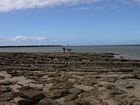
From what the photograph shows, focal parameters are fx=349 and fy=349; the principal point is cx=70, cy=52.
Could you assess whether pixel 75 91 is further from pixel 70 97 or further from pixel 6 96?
pixel 6 96

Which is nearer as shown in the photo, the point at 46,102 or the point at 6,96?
the point at 46,102

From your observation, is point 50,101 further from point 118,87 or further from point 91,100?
point 118,87

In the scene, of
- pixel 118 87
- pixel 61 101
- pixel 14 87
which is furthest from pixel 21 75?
pixel 61 101

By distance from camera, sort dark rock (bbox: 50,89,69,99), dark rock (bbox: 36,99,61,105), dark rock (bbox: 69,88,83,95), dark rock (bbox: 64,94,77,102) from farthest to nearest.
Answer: dark rock (bbox: 69,88,83,95) < dark rock (bbox: 50,89,69,99) < dark rock (bbox: 64,94,77,102) < dark rock (bbox: 36,99,61,105)

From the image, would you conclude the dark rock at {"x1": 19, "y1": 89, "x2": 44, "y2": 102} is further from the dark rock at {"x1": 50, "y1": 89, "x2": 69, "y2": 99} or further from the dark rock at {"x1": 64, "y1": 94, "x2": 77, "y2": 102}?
the dark rock at {"x1": 64, "y1": 94, "x2": 77, "y2": 102}

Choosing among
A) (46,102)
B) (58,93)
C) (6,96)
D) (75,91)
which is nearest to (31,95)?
(46,102)

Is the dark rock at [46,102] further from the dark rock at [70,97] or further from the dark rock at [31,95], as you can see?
the dark rock at [70,97]

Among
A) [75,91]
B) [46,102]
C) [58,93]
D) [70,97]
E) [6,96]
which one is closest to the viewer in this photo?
[46,102]

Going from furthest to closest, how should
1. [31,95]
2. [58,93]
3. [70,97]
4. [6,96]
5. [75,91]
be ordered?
[75,91]
[58,93]
[70,97]
[6,96]
[31,95]

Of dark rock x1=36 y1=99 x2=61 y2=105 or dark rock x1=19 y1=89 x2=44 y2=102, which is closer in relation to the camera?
dark rock x1=36 y1=99 x2=61 y2=105

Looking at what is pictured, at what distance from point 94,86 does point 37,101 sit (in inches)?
203

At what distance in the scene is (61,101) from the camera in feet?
46.0

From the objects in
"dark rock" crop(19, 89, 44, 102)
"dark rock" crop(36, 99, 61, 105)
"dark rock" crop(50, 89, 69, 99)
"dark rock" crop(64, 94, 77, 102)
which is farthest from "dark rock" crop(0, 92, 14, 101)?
"dark rock" crop(64, 94, 77, 102)

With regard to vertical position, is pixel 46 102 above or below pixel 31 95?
below
